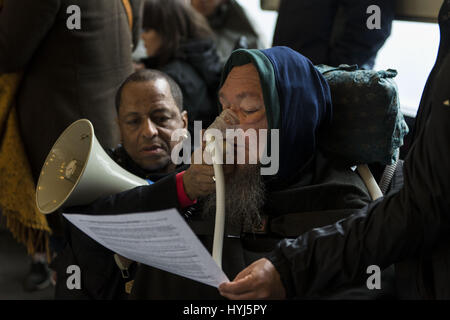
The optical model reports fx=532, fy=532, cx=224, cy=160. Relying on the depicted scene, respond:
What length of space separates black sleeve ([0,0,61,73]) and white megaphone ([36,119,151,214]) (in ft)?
2.09

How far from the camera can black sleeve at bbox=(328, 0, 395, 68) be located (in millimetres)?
1833

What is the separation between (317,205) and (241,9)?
88.1 inches

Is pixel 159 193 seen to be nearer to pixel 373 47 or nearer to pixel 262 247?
pixel 262 247

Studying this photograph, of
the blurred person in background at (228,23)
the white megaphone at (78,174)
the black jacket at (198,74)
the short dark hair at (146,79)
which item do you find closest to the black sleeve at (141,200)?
the white megaphone at (78,174)

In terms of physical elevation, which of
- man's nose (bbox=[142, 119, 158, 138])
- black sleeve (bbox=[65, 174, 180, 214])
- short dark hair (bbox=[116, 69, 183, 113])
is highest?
short dark hair (bbox=[116, 69, 183, 113])

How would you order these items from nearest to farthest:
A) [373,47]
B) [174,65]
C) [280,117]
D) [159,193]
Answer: [280,117] → [159,193] → [373,47] → [174,65]

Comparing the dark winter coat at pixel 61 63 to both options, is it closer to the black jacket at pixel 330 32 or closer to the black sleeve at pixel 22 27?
the black sleeve at pixel 22 27

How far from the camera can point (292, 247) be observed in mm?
974

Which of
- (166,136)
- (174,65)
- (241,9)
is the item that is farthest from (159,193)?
(241,9)

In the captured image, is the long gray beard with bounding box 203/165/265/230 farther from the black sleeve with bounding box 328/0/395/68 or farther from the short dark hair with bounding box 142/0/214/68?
the short dark hair with bounding box 142/0/214/68

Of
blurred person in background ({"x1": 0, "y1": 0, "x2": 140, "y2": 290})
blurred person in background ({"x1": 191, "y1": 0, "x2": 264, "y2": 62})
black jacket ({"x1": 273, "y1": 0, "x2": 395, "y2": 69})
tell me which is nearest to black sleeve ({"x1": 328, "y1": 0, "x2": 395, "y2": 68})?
black jacket ({"x1": 273, "y1": 0, "x2": 395, "y2": 69})

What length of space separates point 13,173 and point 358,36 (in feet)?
4.68

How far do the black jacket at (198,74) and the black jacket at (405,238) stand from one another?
1545mm

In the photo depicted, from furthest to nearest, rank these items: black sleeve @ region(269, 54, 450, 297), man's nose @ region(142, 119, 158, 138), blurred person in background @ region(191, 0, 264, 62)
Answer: blurred person in background @ region(191, 0, 264, 62) → man's nose @ region(142, 119, 158, 138) → black sleeve @ region(269, 54, 450, 297)
